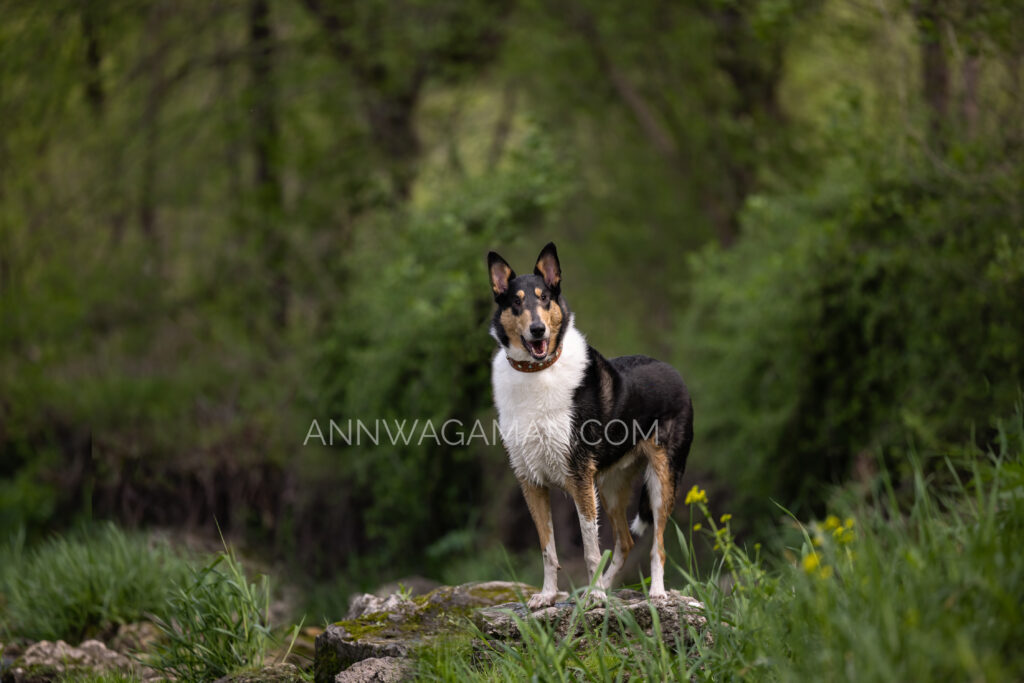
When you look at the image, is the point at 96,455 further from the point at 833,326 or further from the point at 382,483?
the point at 833,326

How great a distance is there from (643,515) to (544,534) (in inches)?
22.8

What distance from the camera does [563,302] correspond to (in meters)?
4.04

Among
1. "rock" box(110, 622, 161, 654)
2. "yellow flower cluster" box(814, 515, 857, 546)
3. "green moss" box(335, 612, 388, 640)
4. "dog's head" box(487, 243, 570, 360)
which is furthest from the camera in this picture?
"rock" box(110, 622, 161, 654)

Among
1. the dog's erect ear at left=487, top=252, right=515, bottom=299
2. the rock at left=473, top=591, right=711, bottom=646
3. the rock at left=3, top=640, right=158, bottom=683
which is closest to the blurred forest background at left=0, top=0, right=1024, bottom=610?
the rock at left=473, top=591, right=711, bottom=646

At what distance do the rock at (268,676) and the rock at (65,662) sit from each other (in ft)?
3.06

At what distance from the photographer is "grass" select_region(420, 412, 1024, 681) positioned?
305 cm

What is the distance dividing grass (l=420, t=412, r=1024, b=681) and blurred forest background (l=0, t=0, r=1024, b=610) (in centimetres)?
224

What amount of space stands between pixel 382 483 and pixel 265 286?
4293mm

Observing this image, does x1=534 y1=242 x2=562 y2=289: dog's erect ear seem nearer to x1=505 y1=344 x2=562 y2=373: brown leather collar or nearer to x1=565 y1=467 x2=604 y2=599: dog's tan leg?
Answer: x1=505 y1=344 x2=562 y2=373: brown leather collar

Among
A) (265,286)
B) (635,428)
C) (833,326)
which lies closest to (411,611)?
(635,428)

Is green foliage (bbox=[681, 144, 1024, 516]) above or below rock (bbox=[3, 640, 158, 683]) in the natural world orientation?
above

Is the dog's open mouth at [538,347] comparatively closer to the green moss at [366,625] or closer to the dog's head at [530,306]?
the dog's head at [530,306]

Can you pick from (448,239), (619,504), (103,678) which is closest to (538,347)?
(619,504)

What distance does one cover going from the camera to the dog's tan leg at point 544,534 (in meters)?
4.18
